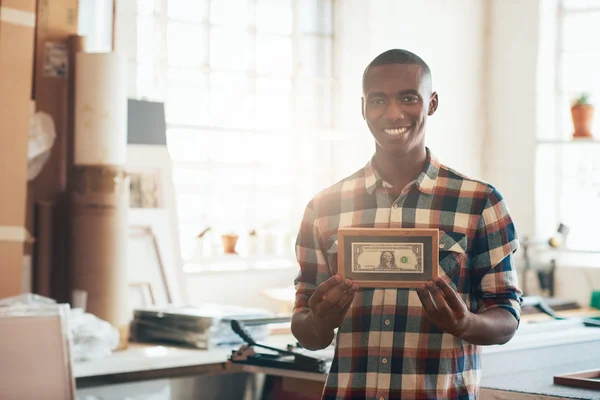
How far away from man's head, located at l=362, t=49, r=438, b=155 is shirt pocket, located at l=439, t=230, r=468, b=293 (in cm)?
18

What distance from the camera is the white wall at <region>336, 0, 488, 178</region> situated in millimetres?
4973

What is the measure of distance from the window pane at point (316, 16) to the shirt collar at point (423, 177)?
3.59 m

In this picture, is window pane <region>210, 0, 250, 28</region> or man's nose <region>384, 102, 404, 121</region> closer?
man's nose <region>384, 102, 404, 121</region>

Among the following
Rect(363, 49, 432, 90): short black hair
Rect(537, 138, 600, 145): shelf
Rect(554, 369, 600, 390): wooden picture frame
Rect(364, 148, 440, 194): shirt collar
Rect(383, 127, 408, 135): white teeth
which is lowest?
Rect(554, 369, 600, 390): wooden picture frame

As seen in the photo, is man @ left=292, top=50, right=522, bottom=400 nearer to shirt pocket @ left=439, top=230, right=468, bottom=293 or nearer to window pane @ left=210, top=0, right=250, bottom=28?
shirt pocket @ left=439, top=230, right=468, bottom=293

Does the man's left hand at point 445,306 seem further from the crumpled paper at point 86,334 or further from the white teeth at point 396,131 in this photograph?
the crumpled paper at point 86,334

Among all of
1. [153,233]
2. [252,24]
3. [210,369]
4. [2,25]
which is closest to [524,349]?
[210,369]

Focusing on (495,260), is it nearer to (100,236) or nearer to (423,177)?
(423,177)

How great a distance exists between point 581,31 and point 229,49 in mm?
2171

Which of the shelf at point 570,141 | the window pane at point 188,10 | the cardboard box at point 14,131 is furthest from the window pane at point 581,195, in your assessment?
the cardboard box at point 14,131

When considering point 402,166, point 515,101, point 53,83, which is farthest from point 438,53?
point 402,166

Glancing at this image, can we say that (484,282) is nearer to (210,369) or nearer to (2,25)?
(210,369)

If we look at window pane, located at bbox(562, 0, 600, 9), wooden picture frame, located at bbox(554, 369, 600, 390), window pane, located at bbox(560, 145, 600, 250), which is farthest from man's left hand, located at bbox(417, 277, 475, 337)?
window pane, located at bbox(562, 0, 600, 9)

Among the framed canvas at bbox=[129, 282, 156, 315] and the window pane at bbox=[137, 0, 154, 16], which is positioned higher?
the window pane at bbox=[137, 0, 154, 16]
